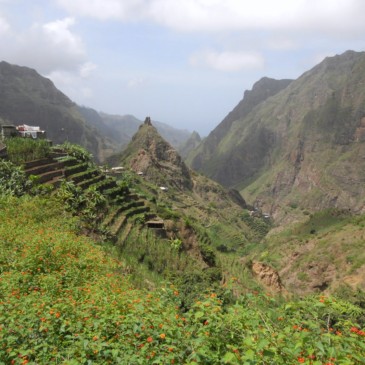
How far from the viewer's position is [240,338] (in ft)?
25.7

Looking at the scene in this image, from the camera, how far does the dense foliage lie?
22.8 ft

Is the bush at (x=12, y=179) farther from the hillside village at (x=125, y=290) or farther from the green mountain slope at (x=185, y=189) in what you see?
the green mountain slope at (x=185, y=189)

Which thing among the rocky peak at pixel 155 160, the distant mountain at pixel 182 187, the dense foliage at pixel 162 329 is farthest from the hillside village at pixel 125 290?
the rocky peak at pixel 155 160

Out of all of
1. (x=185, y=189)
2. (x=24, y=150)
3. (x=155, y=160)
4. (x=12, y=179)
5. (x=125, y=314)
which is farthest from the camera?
(x=185, y=189)

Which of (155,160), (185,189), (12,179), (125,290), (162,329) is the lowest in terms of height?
(185,189)

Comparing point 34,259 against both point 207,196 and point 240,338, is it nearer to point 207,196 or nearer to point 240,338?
point 240,338

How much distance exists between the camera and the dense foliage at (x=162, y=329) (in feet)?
22.8

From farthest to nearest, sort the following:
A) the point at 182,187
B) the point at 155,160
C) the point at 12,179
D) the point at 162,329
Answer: the point at 182,187 < the point at 155,160 < the point at 12,179 < the point at 162,329

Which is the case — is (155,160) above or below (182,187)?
above

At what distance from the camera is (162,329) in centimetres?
841

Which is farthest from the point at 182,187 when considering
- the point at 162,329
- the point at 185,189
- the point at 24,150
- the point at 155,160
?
the point at 162,329

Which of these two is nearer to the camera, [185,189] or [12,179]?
[12,179]

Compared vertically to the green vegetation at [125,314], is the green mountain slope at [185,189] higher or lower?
lower

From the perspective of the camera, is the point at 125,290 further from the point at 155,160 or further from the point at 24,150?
the point at 155,160
